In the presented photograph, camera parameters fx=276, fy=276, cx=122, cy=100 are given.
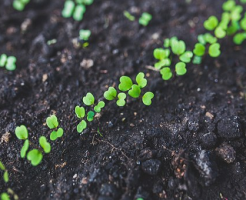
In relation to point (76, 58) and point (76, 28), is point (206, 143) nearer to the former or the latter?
point (76, 58)

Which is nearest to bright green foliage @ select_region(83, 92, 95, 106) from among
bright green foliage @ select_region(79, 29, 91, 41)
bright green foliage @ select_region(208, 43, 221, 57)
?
bright green foliage @ select_region(79, 29, 91, 41)

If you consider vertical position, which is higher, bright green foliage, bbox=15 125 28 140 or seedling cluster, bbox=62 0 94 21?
seedling cluster, bbox=62 0 94 21

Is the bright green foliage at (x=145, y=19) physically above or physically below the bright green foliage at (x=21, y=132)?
below

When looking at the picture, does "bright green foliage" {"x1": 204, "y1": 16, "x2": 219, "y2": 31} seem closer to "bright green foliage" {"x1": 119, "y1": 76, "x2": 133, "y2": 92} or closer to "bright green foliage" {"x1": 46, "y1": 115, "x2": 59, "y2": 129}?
"bright green foliage" {"x1": 119, "y1": 76, "x2": 133, "y2": 92}

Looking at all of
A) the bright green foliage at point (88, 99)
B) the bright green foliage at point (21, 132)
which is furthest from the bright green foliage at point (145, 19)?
the bright green foliage at point (21, 132)

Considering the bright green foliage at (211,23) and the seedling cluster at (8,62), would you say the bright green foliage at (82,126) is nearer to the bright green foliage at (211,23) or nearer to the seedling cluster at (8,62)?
the seedling cluster at (8,62)

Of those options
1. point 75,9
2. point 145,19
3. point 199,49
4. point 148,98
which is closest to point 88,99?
point 148,98

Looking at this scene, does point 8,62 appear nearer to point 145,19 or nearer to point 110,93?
point 110,93
